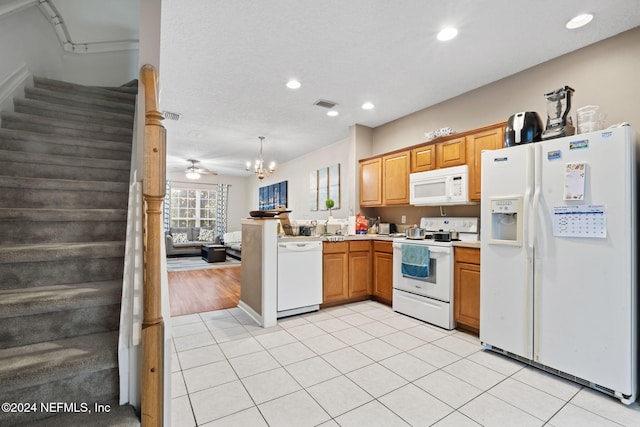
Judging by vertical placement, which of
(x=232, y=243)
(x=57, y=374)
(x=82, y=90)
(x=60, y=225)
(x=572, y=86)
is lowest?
(x=232, y=243)

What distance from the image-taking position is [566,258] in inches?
82.7

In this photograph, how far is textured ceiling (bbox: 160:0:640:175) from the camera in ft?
7.15

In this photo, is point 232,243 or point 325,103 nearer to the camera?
point 325,103

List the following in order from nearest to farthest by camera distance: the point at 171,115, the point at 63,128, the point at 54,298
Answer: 1. the point at 54,298
2. the point at 63,128
3. the point at 171,115

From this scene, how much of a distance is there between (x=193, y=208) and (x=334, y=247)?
24.1ft

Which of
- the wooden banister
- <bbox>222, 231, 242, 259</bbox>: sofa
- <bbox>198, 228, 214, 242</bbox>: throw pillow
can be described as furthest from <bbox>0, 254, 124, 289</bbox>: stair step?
<bbox>198, 228, 214, 242</bbox>: throw pillow

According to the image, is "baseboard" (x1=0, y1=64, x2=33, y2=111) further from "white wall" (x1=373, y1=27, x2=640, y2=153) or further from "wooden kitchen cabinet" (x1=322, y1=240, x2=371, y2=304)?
"white wall" (x1=373, y1=27, x2=640, y2=153)

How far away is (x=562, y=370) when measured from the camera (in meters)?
2.09

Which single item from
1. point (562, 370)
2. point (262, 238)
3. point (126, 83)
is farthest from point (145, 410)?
point (126, 83)

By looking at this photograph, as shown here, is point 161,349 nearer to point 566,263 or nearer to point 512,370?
point 512,370

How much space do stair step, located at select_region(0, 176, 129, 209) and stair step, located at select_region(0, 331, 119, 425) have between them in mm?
1238

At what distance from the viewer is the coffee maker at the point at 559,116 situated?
229 centimetres

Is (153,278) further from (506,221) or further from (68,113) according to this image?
(68,113)

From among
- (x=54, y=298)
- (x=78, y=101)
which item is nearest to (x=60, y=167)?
(x=54, y=298)
